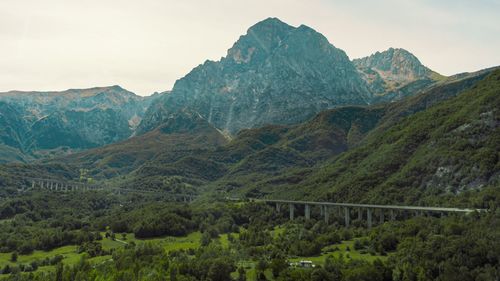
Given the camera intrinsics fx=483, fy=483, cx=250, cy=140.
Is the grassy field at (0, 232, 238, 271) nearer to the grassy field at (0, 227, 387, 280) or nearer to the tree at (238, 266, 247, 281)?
the grassy field at (0, 227, 387, 280)

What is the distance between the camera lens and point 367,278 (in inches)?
4491

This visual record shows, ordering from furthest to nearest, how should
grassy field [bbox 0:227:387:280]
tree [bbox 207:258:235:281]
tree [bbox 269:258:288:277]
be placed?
grassy field [bbox 0:227:387:280] → tree [bbox 269:258:288:277] → tree [bbox 207:258:235:281]

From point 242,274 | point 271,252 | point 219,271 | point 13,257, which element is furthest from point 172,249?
point 13,257

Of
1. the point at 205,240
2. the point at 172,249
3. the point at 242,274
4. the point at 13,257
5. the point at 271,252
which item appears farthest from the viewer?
the point at 205,240

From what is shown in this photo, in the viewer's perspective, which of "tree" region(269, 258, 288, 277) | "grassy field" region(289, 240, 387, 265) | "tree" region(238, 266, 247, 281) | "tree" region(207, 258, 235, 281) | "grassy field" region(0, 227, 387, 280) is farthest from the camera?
"grassy field" region(0, 227, 387, 280)

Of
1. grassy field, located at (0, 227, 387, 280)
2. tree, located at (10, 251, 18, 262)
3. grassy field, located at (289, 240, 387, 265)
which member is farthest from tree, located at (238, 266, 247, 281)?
tree, located at (10, 251, 18, 262)

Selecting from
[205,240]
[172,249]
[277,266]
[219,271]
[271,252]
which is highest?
[277,266]

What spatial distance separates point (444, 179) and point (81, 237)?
479ft

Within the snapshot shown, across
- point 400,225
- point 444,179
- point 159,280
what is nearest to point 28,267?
point 159,280

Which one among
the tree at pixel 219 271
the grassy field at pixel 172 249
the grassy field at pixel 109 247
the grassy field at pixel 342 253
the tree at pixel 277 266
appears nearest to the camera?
the tree at pixel 219 271

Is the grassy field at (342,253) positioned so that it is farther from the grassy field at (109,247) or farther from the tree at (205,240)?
the tree at (205,240)

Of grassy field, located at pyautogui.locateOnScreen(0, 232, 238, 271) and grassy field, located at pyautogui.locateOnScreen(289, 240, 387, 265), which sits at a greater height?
grassy field, located at pyautogui.locateOnScreen(289, 240, 387, 265)

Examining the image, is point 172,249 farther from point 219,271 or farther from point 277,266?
point 277,266

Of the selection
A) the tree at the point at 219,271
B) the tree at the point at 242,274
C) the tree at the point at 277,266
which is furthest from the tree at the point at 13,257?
the tree at the point at 277,266
